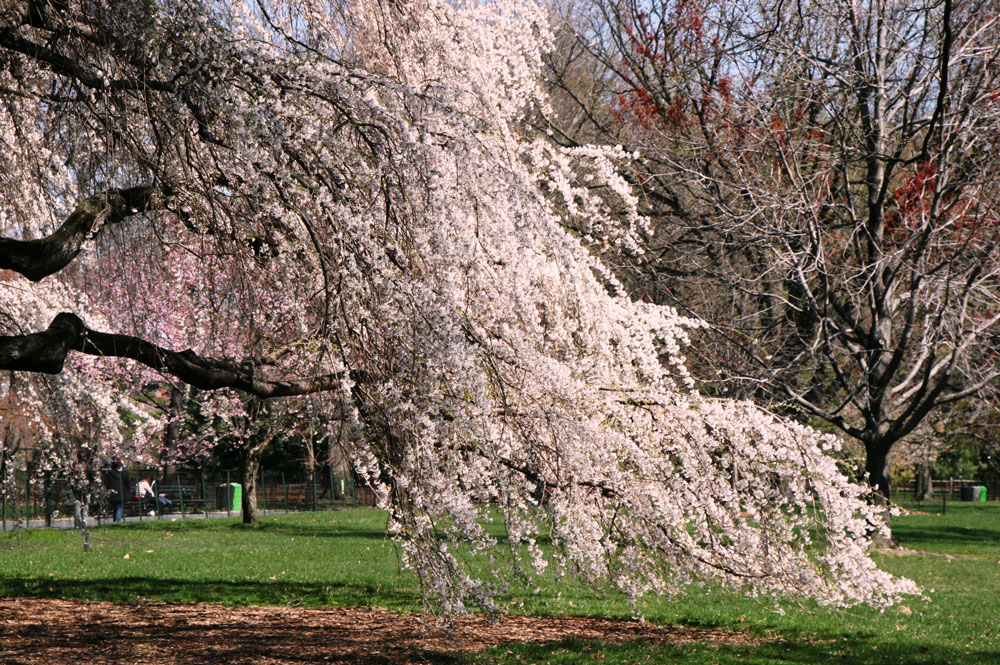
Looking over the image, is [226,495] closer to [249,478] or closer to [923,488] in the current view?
[249,478]

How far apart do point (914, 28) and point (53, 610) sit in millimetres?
13997

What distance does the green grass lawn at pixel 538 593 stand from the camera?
7723mm

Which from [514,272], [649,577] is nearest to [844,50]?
[649,577]

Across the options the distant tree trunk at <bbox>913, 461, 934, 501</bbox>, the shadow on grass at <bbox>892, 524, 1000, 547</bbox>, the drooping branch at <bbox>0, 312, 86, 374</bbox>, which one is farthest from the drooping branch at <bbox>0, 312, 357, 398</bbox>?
the distant tree trunk at <bbox>913, 461, 934, 501</bbox>

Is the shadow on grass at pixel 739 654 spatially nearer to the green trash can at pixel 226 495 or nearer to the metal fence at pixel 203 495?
the metal fence at pixel 203 495

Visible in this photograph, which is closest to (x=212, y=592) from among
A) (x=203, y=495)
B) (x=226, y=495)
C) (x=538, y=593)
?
(x=538, y=593)

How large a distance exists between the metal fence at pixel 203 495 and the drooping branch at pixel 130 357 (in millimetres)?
14230

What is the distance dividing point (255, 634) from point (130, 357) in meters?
3.68

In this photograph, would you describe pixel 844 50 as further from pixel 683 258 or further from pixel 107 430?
pixel 107 430

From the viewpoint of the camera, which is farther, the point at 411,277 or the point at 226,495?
the point at 226,495

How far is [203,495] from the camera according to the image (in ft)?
83.1

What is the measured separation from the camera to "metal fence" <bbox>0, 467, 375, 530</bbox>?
775 inches

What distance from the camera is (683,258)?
14.9 meters

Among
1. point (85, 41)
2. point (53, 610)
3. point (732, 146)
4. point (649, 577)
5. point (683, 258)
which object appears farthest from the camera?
point (683, 258)
